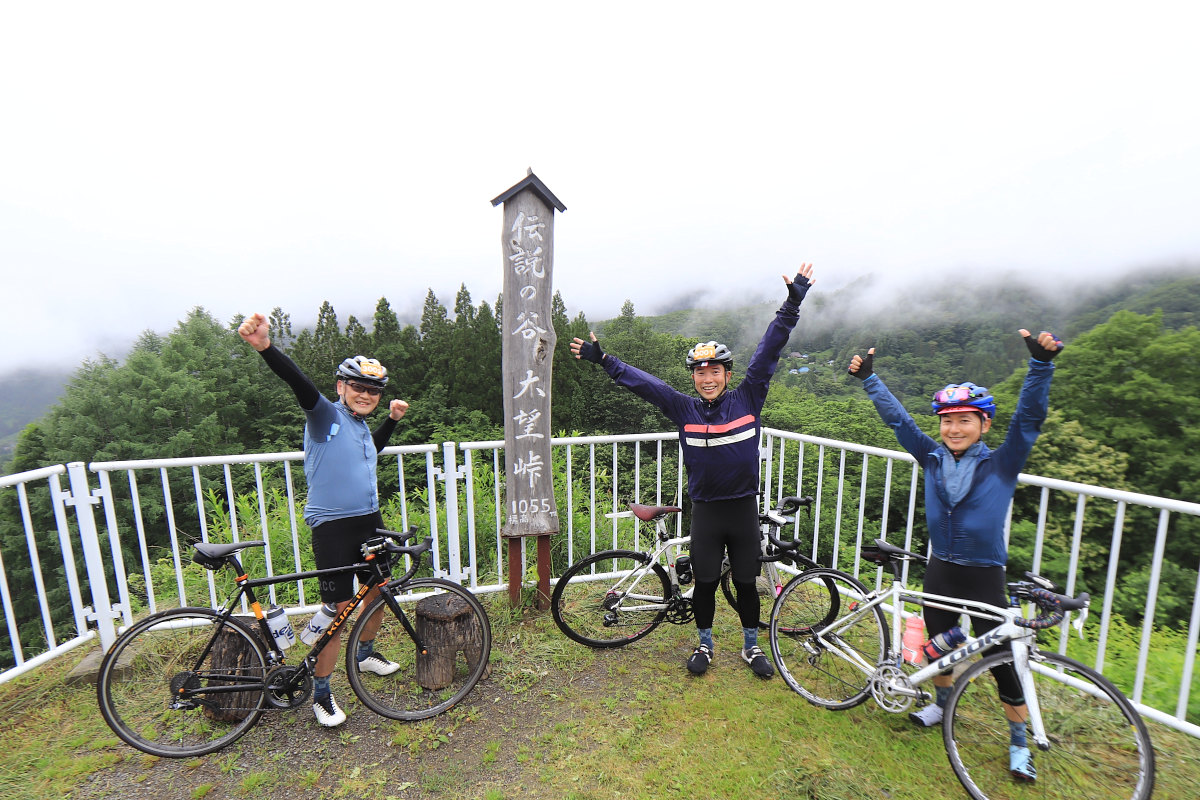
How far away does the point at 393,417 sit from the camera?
10.3ft

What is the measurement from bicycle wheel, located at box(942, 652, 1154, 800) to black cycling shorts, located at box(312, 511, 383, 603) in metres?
2.98

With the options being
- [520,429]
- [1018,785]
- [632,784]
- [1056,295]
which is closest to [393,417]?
[520,429]

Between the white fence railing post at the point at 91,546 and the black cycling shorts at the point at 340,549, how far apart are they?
4.47ft

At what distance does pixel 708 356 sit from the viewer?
3.04m

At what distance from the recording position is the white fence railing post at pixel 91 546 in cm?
304

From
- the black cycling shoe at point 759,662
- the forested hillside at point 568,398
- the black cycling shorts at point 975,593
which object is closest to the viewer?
the black cycling shorts at point 975,593

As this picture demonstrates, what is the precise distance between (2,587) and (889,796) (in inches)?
189

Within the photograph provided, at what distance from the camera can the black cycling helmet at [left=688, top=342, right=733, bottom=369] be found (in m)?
3.04

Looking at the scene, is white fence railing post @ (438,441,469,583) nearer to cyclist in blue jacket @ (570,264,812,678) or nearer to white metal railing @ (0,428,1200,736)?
white metal railing @ (0,428,1200,736)

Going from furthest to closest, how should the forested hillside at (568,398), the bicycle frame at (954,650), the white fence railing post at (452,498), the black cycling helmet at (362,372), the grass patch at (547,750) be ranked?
the forested hillside at (568,398)
the white fence railing post at (452,498)
the black cycling helmet at (362,372)
the grass patch at (547,750)
the bicycle frame at (954,650)

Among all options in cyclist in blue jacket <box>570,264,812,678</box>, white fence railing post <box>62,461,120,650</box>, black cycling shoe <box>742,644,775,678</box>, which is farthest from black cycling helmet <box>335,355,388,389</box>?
black cycling shoe <box>742,644,775,678</box>

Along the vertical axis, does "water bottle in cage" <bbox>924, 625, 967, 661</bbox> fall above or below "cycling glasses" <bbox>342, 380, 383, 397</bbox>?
below

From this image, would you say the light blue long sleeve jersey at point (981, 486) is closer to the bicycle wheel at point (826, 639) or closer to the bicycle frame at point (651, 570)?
the bicycle wheel at point (826, 639)

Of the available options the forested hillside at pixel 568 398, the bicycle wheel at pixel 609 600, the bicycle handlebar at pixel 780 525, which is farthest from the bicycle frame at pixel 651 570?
the forested hillside at pixel 568 398
